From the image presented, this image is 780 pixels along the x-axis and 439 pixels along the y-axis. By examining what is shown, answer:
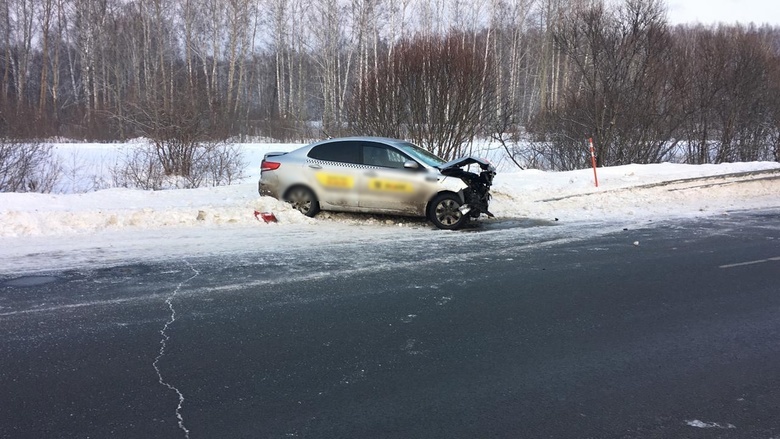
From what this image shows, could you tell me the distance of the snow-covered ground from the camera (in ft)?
27.8

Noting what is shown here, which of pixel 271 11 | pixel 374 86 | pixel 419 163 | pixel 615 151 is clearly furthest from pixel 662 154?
pixel 271 11

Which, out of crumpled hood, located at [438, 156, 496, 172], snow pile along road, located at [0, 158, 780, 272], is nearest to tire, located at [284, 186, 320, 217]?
snow pile along road, located at [0, 158, 780, 272]

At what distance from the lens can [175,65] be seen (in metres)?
50.6

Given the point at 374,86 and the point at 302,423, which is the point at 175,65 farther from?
the point at 302,423

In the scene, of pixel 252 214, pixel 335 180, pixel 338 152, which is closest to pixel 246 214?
pixel 252 214

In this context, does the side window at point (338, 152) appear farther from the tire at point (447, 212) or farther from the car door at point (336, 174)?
the tire at point (447, 212)

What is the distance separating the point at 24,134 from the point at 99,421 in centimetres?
1561

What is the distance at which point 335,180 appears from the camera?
10922mm

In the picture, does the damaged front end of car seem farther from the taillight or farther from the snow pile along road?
the taillight

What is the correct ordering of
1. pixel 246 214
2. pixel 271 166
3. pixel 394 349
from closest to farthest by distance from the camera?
pixel 394 349 → pixel 246 214 → pixel 271 166

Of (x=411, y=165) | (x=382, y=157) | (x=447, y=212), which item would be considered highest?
(x=382, y=157)

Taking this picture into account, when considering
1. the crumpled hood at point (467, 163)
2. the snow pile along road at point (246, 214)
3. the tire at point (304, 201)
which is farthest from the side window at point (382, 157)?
the tire at point (304, 201)

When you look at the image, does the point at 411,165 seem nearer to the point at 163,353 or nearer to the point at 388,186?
the point at 388,186

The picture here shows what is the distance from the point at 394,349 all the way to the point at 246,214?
21.9 feet
